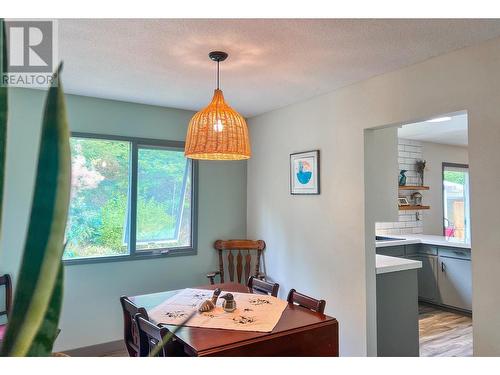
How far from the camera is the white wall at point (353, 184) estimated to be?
183cm

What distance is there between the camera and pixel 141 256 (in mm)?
3223

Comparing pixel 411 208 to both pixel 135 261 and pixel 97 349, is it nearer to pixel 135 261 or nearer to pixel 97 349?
pixel 135 261

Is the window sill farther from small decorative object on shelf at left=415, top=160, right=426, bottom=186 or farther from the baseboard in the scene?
small decorative object on shelf at left=415, top=160, right=426, bottom=186

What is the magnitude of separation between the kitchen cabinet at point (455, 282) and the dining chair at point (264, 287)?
2.68m

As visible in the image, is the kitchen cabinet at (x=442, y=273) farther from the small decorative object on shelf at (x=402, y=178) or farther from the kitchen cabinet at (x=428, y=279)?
the small decorative object on shelf at (x=402, y=178)

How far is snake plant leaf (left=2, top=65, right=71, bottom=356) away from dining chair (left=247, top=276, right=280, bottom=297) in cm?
201

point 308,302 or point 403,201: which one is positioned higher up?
point 403,201

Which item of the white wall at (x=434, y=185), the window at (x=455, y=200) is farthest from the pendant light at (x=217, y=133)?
the window at (x=455, y=200)

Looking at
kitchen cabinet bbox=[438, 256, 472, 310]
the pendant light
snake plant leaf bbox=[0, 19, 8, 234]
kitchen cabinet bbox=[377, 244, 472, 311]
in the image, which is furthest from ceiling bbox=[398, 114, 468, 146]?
snake plant leaf bbox=[0, 19, 8, 234]

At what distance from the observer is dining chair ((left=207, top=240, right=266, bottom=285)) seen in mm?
3596

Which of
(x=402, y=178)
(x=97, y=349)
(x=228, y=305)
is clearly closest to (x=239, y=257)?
(x=97, y=349)

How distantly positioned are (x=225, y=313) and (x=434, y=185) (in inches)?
171

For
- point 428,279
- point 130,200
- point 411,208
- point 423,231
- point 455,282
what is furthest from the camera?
point 423,231
